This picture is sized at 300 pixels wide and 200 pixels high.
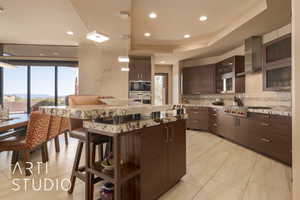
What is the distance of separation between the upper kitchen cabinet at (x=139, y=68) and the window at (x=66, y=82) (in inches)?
92.0

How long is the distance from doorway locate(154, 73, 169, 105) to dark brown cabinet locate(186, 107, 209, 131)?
1952 millimetres

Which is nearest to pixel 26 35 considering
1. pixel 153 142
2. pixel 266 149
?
pixel 153 142

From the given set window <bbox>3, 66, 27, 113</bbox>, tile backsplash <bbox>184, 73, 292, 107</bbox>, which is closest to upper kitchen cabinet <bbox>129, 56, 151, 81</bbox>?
tile backsplash <bbox>184, 73, 292, 107</bbox>

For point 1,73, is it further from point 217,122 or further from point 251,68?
point 251,68

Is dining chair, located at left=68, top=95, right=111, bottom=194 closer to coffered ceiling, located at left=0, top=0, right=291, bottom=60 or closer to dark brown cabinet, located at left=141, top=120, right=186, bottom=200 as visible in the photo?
dark brown cabinet, located at left=141, top=120, right=186, bottom=200

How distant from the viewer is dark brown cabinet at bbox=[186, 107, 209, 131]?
5207 millimetres

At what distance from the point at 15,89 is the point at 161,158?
6750mm

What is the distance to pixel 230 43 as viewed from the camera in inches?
179

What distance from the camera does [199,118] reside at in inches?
211

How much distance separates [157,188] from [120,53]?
439 cm

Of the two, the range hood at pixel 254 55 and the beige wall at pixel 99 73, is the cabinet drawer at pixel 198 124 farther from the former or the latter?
the beige wall at pixel 99 73

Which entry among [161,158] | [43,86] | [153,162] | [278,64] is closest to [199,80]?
[278,64]

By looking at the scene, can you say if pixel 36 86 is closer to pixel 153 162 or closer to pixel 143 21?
pixel 143 21

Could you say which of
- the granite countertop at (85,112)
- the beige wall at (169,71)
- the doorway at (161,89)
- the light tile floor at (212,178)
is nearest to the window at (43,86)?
the light tile floor at (212,178)
